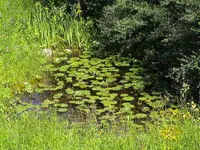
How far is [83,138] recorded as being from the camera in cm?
508

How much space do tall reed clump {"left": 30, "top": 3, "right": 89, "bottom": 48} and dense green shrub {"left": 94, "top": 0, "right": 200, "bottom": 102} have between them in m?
0.60

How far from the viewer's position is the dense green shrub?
684cm

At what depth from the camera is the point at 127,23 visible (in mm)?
8148

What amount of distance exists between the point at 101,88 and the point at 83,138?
2.34 metres

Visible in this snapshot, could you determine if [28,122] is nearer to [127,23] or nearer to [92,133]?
[92,133]

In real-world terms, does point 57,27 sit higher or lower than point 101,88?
higher

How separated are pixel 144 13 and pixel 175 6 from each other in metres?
0.74

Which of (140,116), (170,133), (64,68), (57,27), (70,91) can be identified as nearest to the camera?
(170,133)

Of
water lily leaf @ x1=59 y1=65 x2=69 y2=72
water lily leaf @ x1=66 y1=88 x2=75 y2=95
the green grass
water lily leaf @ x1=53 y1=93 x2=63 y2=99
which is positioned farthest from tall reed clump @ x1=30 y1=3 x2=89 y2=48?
the green grass

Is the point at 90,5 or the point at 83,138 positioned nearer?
the point at 83,138

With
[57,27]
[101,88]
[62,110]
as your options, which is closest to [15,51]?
[57,27]

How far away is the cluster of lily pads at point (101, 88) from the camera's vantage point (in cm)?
670

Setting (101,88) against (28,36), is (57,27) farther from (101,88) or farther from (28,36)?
(101,88)

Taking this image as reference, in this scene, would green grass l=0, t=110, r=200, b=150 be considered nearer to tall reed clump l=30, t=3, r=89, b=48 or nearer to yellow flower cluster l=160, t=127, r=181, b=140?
yellow flower cluster l=160, t=127, r=181, b=140
